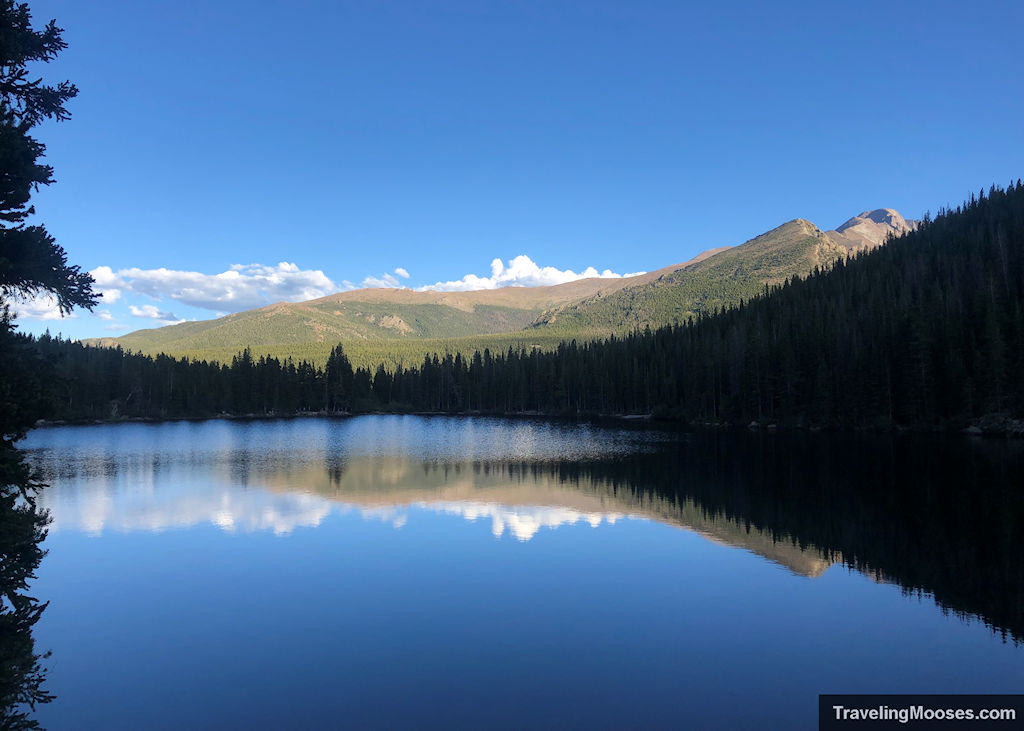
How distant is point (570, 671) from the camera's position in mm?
14125

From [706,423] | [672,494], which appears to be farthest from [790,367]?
[672,494]

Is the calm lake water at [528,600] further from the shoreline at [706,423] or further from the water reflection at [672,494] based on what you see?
the shoreline at [706,423]

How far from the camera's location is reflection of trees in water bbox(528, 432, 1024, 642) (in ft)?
67.9

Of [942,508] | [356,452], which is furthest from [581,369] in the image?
[942,508]

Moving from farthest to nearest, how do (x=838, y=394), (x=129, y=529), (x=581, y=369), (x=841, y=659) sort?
(x=581, y=369) < (x=838, y=394) < (x=129, y=529) < (x=841, y=659)

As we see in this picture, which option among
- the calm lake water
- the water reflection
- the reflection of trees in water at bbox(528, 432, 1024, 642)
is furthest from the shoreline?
the reflection of trees in water at bbox(528, 432, 1024, 642)

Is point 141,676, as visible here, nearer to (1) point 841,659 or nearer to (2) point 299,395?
(1) point 841,659

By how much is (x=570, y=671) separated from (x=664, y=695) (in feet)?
7.44

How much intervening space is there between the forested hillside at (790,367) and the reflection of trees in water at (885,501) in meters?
21.8

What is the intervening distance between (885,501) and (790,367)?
7048 centimetres

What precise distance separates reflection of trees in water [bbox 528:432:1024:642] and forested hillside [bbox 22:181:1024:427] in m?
21.8

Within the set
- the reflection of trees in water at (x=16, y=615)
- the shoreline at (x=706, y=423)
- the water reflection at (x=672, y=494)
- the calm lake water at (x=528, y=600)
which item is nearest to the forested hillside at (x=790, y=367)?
the shoreline at (x=706, y=423)

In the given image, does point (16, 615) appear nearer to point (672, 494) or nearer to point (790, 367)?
point (672, 494)

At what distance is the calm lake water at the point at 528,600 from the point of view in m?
13.1
